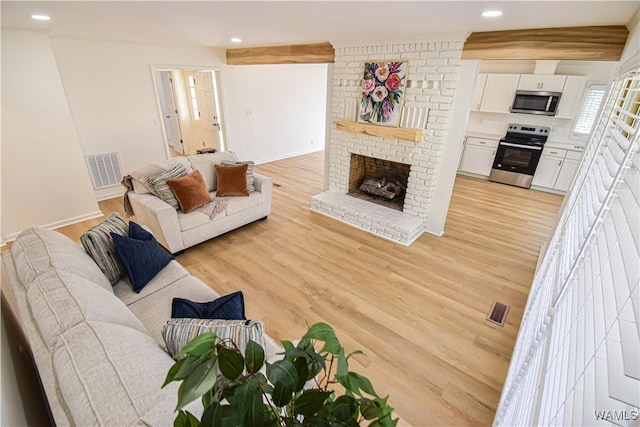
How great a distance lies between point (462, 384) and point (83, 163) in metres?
4.71

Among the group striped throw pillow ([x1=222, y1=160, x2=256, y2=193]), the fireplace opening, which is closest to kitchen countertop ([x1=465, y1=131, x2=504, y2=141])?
the fireplace opening

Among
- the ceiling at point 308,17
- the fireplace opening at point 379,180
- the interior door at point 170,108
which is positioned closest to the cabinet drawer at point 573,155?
the fireplace opening at point 379,180

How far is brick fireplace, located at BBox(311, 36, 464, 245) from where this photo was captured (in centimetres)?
314

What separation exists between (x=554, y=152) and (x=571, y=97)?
917 millimetres

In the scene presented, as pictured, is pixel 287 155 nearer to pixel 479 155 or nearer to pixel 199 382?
pixel 479 155

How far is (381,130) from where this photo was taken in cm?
357

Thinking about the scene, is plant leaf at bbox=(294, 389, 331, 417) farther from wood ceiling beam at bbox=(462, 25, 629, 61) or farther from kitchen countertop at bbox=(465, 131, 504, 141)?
kitchen countertop at bbox=(465, 131, 504, 141)

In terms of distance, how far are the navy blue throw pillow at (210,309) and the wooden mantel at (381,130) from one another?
2711 millimetres

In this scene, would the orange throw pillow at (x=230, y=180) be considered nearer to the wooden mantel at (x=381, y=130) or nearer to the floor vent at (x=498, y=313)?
the wooden mantel at (x=381, y=130)

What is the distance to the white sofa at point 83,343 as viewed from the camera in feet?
2.81

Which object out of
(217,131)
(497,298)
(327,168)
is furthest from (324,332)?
(217,131)

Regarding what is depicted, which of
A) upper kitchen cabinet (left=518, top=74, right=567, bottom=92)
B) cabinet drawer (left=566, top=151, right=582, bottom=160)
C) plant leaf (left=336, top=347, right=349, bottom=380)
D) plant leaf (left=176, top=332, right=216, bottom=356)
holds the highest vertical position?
upper kitchen cabinet (left=518, top=74, right=567, bottom=92)

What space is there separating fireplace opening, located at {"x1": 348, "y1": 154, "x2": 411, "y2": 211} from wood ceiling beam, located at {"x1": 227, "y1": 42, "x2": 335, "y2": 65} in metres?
1.44

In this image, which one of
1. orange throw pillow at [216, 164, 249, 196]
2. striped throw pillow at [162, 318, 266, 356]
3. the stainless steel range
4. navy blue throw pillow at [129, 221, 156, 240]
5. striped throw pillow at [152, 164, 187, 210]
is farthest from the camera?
the stainless steel range
